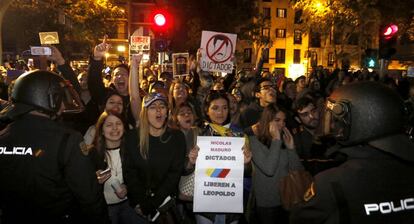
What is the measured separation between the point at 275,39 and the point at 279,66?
4.33m

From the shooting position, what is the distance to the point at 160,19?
11008mm

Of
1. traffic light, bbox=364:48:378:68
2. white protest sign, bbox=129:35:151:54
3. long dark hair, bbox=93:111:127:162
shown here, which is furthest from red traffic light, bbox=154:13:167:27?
long dark hair, bbox=93:111:127:162

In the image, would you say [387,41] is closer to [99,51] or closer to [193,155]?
[99,51]

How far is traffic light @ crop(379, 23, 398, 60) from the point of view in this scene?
10.3 meters

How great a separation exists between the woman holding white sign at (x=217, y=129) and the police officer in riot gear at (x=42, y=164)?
1773 mm

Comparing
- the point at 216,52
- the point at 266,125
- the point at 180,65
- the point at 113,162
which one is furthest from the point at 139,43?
the point at 266,125

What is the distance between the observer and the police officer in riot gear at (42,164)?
122 inches

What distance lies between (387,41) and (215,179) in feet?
24.8

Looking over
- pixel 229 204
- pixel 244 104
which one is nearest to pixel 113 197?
pixel 229 204

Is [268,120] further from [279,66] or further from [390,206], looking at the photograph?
[279,66]

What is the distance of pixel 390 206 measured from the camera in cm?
219

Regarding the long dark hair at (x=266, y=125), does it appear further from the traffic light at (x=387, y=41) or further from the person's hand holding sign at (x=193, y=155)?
the traffic light at (x=387, y=41)

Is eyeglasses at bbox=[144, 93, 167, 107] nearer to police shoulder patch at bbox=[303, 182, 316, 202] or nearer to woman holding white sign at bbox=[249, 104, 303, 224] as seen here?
woman holding white sign at bbox=[249, 104, 303, 224]

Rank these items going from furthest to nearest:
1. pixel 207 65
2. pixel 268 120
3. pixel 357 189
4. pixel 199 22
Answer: pixel 199 22 < pixel 207 65 < pixel 268 120 < pixel 357 189
